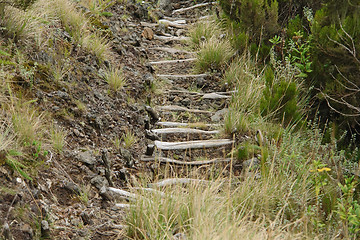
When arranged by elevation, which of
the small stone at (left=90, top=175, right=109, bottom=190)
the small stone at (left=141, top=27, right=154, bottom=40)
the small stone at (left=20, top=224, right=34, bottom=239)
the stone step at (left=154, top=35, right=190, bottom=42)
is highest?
the small stone at (left=141, top=27, right=154, bottom=40)

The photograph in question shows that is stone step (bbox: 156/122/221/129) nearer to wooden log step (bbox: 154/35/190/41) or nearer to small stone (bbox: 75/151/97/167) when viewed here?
small stone (bbox: 75/151/97/167)

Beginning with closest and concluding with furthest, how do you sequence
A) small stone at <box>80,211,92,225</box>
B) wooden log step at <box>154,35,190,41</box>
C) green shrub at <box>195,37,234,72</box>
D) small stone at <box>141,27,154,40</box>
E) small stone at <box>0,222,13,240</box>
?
small stone at <box>0,222,13,240</box> → small stone at <box>80,211,92,225</box> → green shrub at <box>195,37,234,72</box> → small stone at <box>141,27,154,40</box> → wooden log step at <box>154,35,190,41</box>

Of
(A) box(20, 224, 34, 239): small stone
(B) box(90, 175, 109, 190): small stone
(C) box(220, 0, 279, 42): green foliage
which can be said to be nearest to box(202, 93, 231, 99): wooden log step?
(C) box(220, 0, 279, 42): green foliage

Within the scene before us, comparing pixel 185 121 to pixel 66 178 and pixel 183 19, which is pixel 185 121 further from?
pixel 183 19

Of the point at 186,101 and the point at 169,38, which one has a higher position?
the point at 169,38

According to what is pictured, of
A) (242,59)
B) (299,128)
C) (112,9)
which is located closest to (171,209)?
(299,128)

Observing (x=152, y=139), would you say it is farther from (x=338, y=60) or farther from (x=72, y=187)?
Result: (x=338, y=60)

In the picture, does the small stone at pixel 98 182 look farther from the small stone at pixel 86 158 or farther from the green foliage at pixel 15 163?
the green foliage at pixel 15 163

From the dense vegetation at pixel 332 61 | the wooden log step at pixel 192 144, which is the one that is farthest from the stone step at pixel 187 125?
the dense vegetation at pixel 332 61

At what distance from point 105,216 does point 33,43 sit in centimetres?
251

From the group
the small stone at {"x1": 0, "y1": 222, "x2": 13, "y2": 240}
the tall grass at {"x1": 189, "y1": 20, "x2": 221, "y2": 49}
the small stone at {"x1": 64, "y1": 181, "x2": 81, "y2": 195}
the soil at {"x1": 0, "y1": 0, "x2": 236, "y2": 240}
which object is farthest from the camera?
the tall grass at {"x1": 189, "y1": 20, "x2": 221, "y2": 49}

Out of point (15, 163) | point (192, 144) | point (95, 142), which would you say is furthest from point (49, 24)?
point (15, 163)

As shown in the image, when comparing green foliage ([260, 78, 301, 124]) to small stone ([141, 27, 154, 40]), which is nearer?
green foliage ([260, 78, 301, 124])

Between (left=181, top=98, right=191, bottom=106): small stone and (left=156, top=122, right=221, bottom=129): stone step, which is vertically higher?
(left=181, top=98, right=191, bottom=106): small stone
